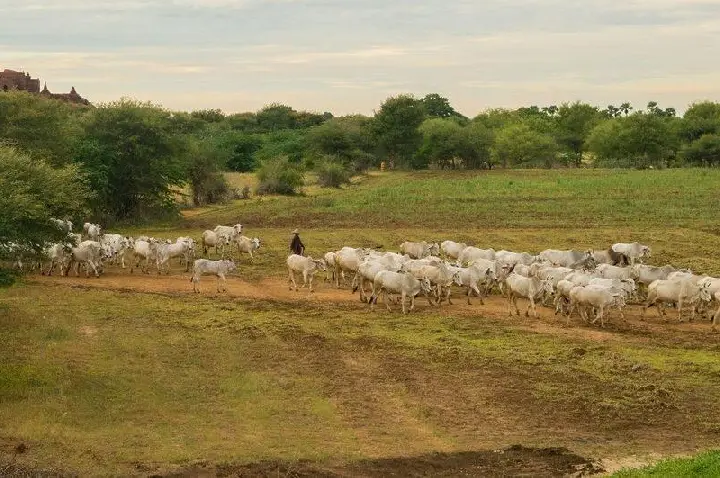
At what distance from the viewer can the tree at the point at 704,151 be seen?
7972 cm

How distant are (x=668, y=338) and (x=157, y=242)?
51.6ft

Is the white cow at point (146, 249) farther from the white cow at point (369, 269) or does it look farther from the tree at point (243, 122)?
the tree at point (243, 122)

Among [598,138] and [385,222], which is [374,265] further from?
[598,138]

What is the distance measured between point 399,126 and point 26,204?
66030 millimetres

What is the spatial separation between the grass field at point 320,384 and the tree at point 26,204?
7.31ft

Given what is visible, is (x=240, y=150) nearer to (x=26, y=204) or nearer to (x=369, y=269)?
(x=369, y=269)

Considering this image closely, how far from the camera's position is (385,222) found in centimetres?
4178

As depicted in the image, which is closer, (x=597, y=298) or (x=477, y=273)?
(x=597, y=298)

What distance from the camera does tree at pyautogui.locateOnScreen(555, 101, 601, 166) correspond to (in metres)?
99.0

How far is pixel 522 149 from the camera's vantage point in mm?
87188

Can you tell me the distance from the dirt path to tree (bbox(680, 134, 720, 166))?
2400 inches

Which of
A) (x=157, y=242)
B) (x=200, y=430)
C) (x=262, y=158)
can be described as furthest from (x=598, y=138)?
(x=200, y=430)

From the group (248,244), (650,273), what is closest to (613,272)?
(650,273)

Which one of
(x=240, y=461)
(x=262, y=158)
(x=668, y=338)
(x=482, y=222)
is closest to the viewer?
(x=240, y=461)
